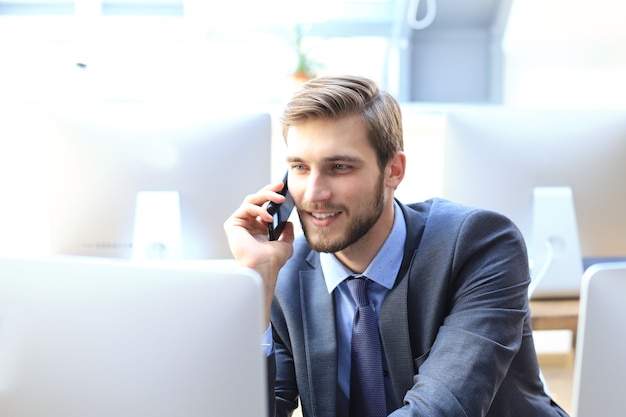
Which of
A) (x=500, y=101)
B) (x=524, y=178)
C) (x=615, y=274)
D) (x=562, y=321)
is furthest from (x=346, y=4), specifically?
(x=615, y=274)

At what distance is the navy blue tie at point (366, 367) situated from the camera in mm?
1421

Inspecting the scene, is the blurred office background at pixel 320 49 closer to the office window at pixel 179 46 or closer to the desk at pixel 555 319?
the office window at pixel 179 46

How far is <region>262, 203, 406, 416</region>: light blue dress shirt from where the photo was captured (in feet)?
4.81

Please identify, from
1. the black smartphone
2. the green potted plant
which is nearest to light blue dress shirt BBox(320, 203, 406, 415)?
the black smartphone

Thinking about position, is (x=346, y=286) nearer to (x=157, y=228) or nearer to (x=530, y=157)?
(x=157, y=228)

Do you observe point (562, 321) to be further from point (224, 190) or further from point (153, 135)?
point (153, 135)

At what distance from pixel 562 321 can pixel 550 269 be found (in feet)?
0.61

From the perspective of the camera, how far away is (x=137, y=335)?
2.52 feet

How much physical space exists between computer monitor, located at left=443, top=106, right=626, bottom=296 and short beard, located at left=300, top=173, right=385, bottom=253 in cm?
42

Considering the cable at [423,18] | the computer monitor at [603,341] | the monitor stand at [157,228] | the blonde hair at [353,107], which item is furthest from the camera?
the cable at [423,18]

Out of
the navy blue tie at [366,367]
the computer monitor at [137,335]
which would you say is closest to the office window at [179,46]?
the navy blue tie at [366,367]

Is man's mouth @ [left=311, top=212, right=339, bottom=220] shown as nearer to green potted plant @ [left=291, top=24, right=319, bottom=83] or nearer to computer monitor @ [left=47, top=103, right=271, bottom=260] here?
computer monitor @ [left=47, top=103, right=271, bottom=260]

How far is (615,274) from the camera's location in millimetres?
738

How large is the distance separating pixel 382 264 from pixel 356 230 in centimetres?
9
